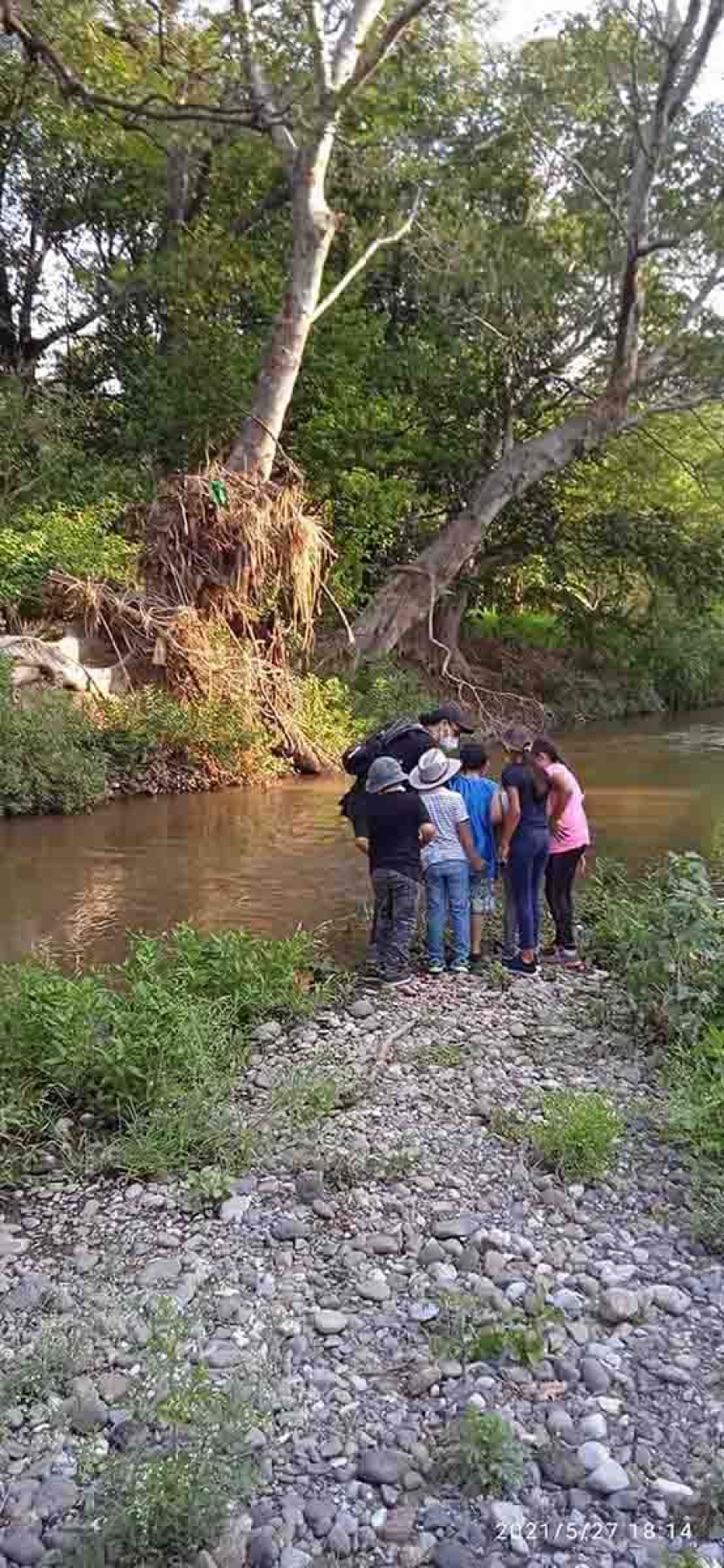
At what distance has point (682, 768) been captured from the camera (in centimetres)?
2125

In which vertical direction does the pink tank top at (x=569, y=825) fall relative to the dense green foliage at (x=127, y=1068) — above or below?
above

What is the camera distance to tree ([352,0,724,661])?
2309cm

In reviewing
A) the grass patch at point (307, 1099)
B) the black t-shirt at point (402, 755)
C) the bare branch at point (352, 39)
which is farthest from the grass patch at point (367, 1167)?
the bare branch at point (352, 39)

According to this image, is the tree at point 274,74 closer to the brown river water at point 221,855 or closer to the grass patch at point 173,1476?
the brown river water at point 221,855

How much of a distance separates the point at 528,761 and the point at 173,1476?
19.5ft

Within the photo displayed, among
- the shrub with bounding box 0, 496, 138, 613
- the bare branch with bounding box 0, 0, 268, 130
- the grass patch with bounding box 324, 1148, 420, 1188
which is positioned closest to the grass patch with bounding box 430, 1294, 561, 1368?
the grass patch with bounding box 324, 1148, 420, 1188

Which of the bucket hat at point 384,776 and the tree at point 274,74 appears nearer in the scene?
the bucket hat at point 384,776

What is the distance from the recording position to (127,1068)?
233 inches

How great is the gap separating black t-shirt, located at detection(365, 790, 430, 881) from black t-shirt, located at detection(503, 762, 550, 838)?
660mm

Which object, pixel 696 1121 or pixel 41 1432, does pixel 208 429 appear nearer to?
pixel 696 1121

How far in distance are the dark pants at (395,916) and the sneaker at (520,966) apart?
77 cm

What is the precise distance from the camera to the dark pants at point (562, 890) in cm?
896

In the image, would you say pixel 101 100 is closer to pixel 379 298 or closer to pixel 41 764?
pixel 41 764

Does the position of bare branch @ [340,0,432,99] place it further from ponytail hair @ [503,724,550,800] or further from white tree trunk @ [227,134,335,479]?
ponytail hair @ [503,724,550,800]
